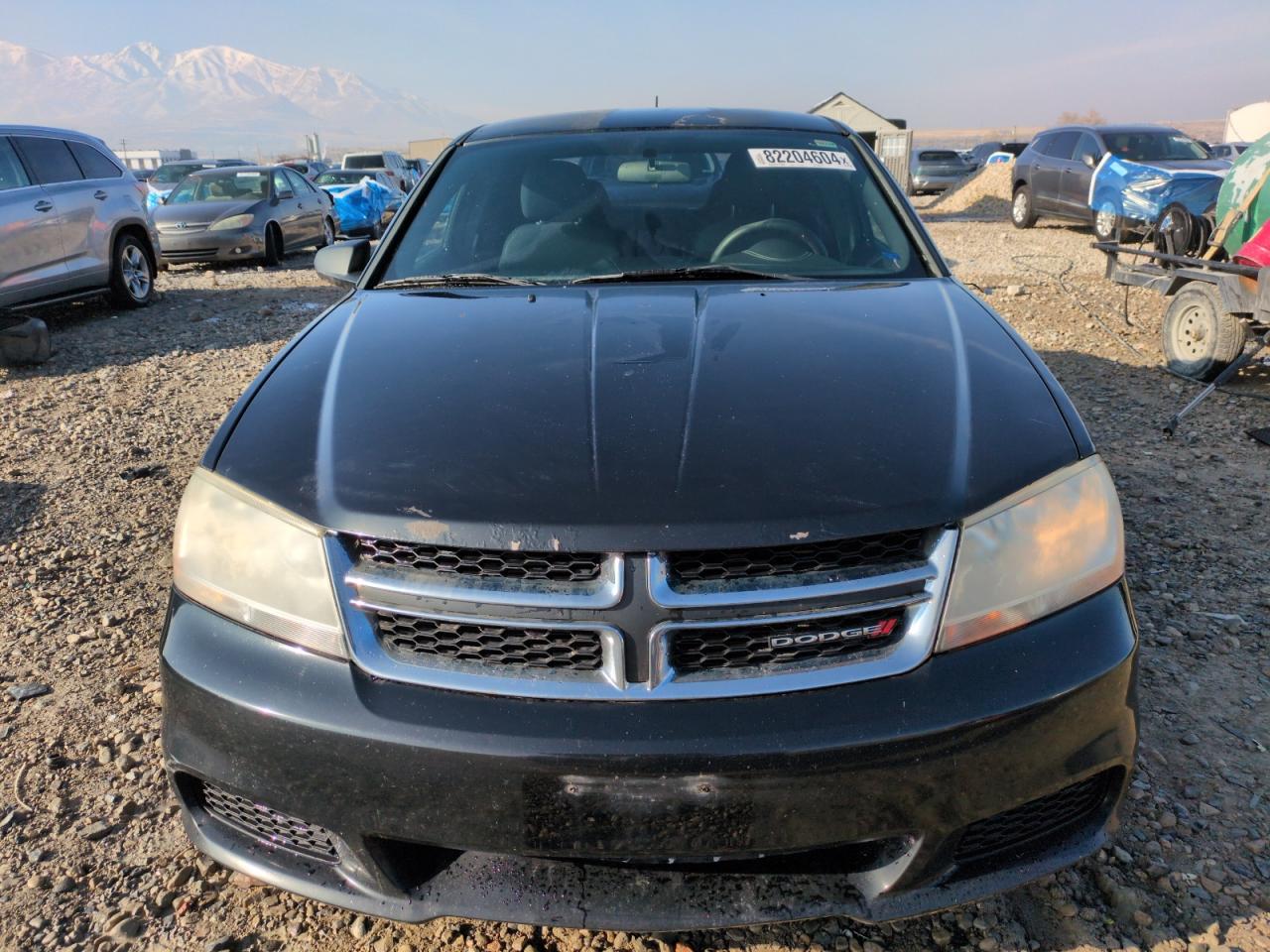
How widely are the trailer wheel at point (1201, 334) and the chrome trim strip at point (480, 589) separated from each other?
5.83 metres

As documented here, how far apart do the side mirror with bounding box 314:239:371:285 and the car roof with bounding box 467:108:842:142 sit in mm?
562

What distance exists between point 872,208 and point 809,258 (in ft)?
1.20

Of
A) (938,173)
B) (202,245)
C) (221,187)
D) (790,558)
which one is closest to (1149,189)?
(790,558)

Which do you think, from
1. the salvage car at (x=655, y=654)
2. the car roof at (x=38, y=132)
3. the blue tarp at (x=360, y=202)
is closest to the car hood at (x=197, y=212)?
the car roof at (x=38, y=132)

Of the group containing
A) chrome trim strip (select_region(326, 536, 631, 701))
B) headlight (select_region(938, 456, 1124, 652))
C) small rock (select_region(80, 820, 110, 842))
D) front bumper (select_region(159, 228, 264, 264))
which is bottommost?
front bumper (select_region(159, 228, 264, 264))

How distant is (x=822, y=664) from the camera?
1.48 meters

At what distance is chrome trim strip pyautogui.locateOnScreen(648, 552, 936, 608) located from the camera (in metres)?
1.44

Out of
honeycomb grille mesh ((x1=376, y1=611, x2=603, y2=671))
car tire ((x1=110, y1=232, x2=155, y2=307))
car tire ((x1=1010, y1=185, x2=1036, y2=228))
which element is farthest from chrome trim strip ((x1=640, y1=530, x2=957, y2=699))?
car tire ((x1=1010, y1=185, x2=1036, y2=228))

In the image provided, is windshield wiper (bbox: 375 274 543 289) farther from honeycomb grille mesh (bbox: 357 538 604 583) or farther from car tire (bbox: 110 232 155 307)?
car tire (bbox: 110 232 155 307)

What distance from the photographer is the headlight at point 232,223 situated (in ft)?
40.1

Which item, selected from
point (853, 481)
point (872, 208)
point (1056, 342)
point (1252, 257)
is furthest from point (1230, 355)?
point (853, 481)

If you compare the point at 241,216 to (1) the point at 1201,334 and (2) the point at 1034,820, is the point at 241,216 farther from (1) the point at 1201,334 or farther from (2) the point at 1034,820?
(2) the point at 1034,820

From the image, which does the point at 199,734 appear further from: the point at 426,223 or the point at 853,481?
the point at 426,223

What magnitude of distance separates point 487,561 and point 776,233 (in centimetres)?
170
